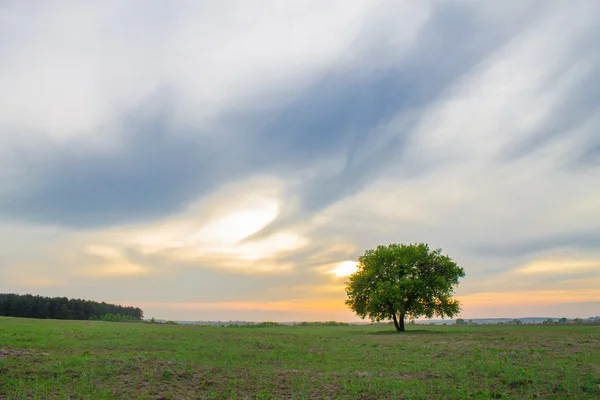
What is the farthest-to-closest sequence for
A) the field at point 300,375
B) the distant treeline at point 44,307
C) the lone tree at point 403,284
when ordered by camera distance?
the distant treeline at point 44,307 < the lone tree at point 403,284 < the field at point 300,375

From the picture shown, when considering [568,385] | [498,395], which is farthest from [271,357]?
[568,385]

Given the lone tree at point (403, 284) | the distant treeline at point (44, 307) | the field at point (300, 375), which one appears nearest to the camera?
the field at point (300, 375)

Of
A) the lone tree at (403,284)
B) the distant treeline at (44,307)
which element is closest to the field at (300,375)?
the lone tree at (403,284)

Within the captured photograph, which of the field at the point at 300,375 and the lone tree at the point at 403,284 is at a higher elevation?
the lone tree at the point at 403,284

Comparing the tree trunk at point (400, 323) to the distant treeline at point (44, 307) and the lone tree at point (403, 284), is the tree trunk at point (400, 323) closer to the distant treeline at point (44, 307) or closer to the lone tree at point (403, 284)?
the lone tree at point (403, 284)

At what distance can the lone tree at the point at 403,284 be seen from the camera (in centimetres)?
6475

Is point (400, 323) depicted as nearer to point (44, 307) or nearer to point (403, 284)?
point (403, 284)

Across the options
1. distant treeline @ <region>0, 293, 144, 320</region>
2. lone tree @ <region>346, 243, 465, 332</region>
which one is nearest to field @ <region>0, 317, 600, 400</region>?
lone tree @ <region>346, 243, 465, 332</region>

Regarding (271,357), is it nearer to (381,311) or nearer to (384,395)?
(384,395)

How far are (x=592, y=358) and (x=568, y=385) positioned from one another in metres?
10.7

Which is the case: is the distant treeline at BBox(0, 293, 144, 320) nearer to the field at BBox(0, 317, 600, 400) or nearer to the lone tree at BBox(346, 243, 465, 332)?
the lone tree at BBox(346, 243, 465, 332)

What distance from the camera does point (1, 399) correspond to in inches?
631

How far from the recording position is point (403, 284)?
6425 cm

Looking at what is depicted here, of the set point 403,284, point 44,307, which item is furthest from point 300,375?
point 44,307
